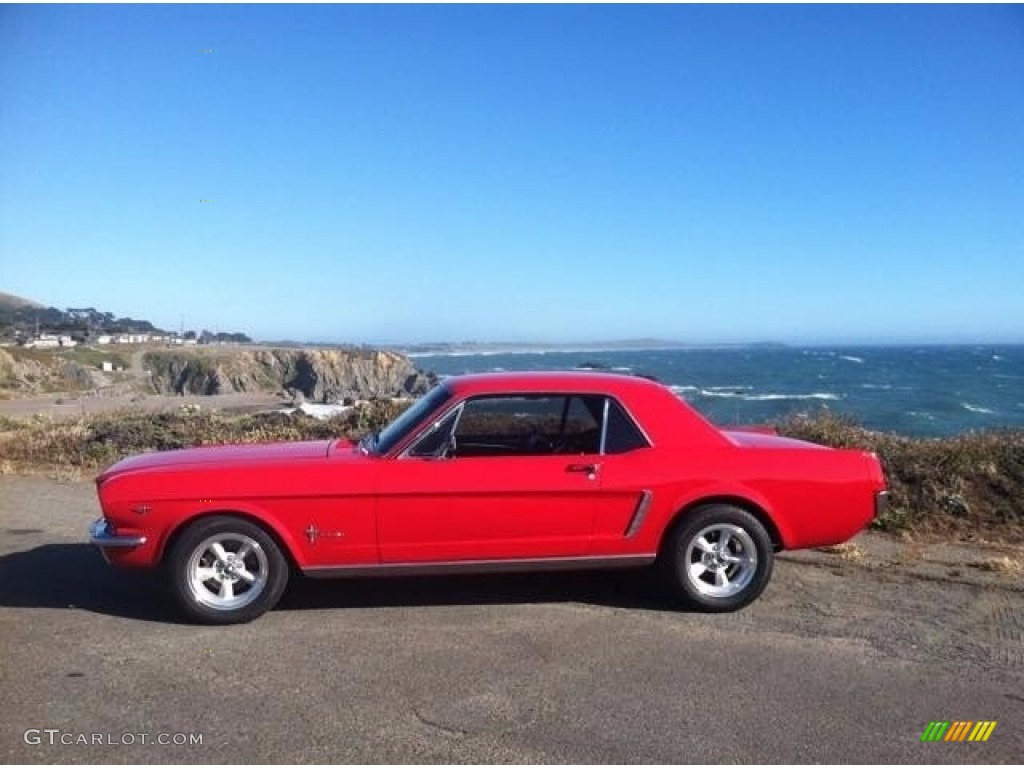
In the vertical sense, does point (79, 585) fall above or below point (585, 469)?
below

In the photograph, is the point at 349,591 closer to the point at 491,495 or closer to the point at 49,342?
the point at 491,495

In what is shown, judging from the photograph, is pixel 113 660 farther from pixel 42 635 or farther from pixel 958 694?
pixel 958 694

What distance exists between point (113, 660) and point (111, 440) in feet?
24.5

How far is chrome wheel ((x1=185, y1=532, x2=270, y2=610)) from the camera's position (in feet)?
15.4

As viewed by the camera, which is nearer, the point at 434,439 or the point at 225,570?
the point at 225,570

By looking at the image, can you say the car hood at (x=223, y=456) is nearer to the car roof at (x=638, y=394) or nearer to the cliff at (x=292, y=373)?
the car roof at (x=638, y=394)

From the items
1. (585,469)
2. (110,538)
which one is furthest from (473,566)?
(110,538)

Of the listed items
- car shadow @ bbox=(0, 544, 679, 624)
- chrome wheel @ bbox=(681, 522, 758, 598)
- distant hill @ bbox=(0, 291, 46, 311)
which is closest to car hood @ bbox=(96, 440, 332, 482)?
car shadow @ bbox=(0, 544, 679, 624)

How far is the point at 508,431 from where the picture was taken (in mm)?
5527

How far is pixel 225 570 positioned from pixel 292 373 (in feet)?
169

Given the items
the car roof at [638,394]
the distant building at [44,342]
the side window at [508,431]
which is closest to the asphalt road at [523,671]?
the side window at [508,431]

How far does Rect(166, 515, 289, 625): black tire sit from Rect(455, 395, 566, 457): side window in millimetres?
1227

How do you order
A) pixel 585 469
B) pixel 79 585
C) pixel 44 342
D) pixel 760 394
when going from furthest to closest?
pixel 44 342 → pixel 760 394 → pixel 79 585 → pixel 585 469

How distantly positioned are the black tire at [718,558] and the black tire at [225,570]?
223 centimetres
